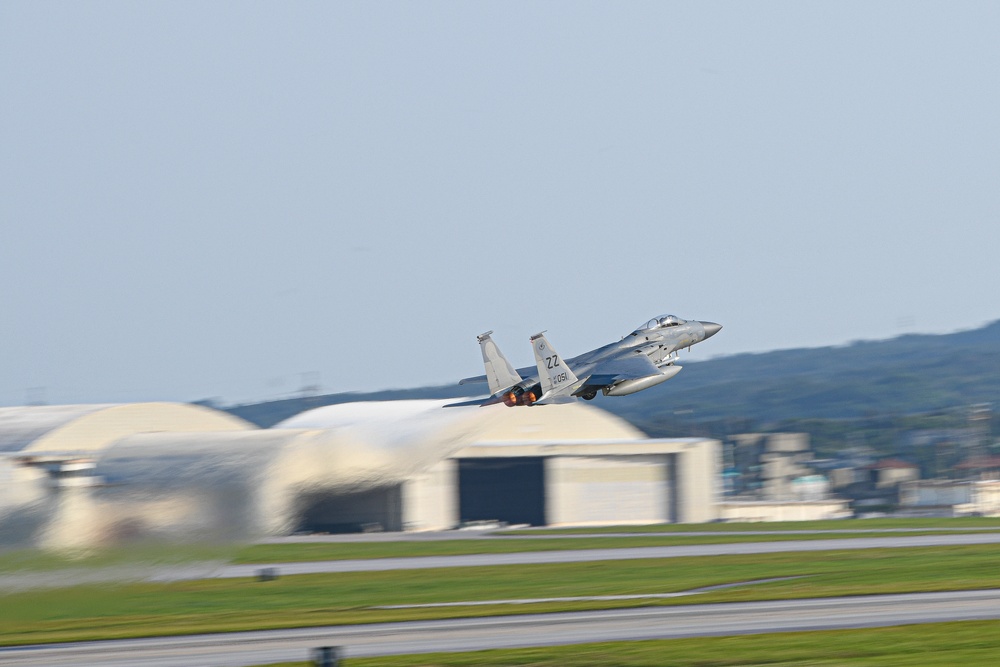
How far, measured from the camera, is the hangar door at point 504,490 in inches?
3792

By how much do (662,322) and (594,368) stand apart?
13.5ft

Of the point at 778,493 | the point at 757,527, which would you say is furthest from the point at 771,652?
the point at 778,493

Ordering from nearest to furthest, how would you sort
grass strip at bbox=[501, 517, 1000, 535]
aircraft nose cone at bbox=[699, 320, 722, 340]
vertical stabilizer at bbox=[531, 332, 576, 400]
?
vertical stabilizer at bbox=[531, 332, 576, 400]
aircraft nose cone at bbox=[699, 320, 722, 340]
grass strip at bbox=[501, 517, 1000, 535]

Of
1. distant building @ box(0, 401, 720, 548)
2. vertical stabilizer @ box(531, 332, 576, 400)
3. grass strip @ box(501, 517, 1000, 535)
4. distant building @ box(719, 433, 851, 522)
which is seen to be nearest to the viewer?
distant building @ box(0, 401, 720, 548)

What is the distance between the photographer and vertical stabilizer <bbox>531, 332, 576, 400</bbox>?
142 feet

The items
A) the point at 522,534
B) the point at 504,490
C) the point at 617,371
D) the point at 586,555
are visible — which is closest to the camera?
the point at 617,371

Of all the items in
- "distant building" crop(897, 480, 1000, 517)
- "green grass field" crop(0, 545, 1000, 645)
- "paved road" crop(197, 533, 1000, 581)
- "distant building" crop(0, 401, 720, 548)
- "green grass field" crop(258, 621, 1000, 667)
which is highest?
"distant building" crop(0, 401, 720, 548)

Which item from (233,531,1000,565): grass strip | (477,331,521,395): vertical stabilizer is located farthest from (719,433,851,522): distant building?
(477,331,521,395): vertical stabilizer

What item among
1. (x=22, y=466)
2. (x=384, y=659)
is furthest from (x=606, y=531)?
(x=384, y=659)

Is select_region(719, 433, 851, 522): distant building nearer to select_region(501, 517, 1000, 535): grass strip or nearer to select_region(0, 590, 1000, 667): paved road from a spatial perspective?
select_region(501, 517, 1000, 535): grass strip

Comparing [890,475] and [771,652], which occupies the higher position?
[771,652]

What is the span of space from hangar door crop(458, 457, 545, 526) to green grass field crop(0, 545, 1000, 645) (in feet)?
113

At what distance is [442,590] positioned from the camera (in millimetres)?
50938

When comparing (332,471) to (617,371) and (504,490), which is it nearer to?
(617,371)
